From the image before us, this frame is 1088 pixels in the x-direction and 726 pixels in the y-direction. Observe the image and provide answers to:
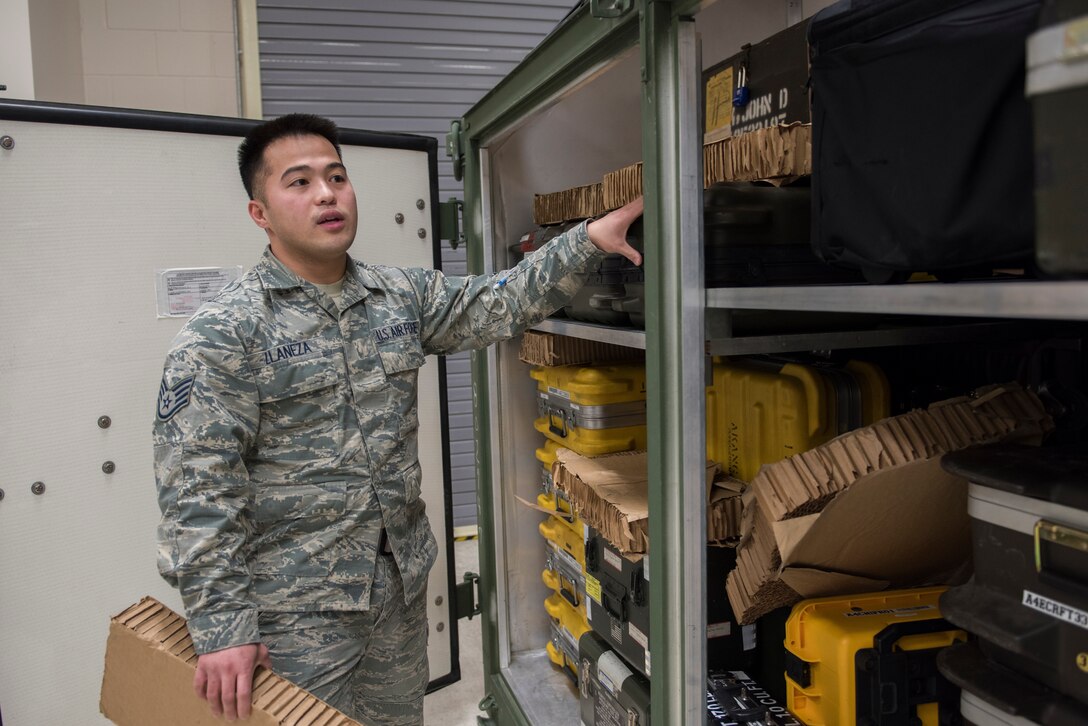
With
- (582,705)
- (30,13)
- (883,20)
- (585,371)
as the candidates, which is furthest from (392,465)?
(30,13)

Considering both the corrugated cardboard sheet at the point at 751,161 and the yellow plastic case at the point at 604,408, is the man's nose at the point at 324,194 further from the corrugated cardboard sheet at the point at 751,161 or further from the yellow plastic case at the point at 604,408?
the yellow plastic case at the point at 604,408

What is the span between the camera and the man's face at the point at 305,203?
1822mm

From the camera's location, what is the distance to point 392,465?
192 centimetres

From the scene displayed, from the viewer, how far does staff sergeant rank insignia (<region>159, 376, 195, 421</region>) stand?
5.38 feet

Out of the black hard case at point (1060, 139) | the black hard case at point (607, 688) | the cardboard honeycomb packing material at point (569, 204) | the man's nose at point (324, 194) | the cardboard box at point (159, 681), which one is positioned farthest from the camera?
the cardboard honeycomb packing material at point (569, 204)

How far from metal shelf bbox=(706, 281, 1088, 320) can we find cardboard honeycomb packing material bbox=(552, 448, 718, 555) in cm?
58

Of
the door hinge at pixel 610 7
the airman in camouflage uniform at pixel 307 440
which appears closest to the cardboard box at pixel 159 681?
the airman in camouflage uniform at pixel 307 440

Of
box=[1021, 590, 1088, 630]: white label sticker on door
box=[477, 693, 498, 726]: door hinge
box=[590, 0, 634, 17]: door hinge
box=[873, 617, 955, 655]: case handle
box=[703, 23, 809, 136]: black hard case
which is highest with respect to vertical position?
box=[703, 23, 809, 136]: black hard case

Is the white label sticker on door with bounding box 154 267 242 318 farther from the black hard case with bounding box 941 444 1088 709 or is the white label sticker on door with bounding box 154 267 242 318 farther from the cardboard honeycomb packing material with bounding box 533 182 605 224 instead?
the black hard case with bounding box 941 444 1088 709

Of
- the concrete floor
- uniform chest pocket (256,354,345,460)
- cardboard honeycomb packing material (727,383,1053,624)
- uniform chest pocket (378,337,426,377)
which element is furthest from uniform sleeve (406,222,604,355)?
the concrete floor

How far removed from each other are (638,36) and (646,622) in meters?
1.32

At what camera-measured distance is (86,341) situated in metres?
2.21

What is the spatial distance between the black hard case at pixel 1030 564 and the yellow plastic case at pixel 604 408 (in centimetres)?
121

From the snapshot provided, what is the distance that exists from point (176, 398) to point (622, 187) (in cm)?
108
